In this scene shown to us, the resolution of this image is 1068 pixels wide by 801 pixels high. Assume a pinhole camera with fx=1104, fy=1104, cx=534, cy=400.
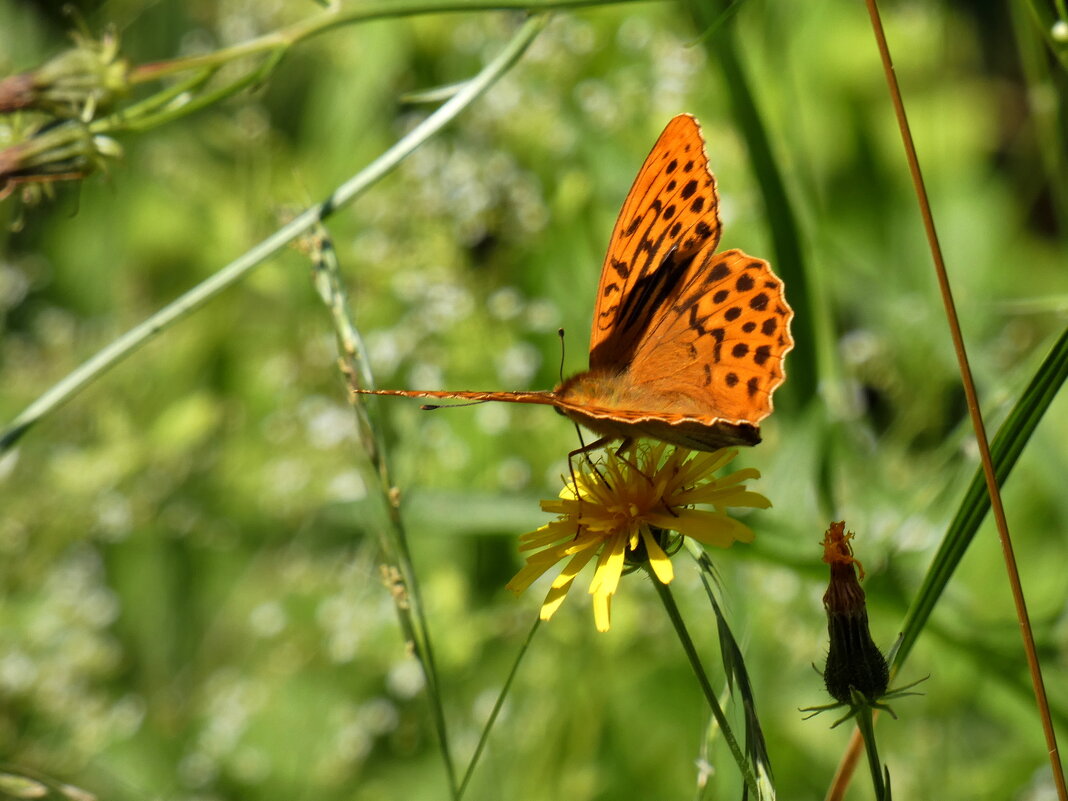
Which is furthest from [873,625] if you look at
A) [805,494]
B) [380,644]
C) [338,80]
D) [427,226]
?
[338,80]

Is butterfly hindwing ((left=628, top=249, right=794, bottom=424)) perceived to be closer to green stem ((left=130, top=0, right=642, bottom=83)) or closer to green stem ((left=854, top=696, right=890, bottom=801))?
green stem ((left=854, top=696, right=890, bottom=801))

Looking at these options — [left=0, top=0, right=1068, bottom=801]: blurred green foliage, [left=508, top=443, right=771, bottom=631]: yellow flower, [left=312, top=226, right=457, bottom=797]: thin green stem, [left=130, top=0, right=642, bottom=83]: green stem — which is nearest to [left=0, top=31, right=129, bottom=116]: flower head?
[left=130, top=0, right=642, bottom=83]: green stem

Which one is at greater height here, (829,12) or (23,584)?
(829,12)

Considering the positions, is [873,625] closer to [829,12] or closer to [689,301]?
[689,301]

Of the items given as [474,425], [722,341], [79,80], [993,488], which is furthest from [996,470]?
[474,425]

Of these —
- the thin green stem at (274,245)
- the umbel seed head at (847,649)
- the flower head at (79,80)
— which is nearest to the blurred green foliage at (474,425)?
the thin green stem at (274,245)

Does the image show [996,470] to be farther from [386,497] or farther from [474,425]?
[474,425]
